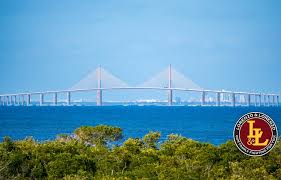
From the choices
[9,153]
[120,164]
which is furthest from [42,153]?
[120,164]

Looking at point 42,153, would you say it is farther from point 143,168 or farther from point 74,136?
point 74,136

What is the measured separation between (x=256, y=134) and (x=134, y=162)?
813 centimetres

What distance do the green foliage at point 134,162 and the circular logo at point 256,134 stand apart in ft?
12.6

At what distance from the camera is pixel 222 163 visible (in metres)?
20.7

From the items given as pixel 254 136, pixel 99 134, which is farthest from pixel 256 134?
pixel 99 134

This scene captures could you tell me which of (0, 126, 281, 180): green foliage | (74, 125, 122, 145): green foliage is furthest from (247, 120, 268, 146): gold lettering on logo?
(74, 125, 122, 145): green foliage

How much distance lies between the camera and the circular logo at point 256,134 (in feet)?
41.7

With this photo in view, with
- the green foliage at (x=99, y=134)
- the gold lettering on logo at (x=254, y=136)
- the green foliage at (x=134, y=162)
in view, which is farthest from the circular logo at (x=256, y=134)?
the green foliage at (x=99, y=134)

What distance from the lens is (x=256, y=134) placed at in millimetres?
12797

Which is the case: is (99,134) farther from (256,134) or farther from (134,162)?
(256,134)

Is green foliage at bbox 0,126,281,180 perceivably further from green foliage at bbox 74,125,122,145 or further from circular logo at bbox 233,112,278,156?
green foliage at bbox 74,125,122,145

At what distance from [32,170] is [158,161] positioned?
3.75 meters


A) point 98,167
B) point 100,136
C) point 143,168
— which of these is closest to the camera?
point 143,168

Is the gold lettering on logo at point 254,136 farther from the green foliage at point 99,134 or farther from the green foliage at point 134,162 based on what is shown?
the green foliage at point 99,134
